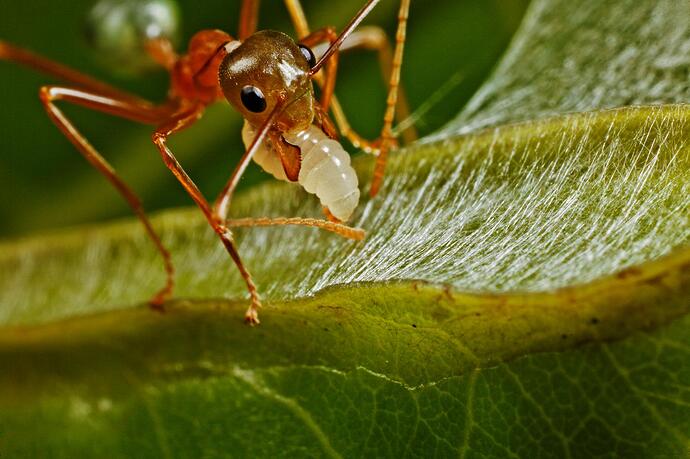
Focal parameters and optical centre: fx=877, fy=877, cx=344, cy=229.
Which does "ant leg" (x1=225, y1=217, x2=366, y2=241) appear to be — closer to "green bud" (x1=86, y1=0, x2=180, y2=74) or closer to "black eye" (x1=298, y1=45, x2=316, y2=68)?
"black eye" (x1=298, y1=45, x2=316, y2=68)

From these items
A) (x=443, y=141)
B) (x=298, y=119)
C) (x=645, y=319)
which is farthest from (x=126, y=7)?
(x=645, y=319)

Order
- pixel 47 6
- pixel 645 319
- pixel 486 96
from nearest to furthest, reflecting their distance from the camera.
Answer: pixel 645 319
pixel 486 96
pixel 47 6

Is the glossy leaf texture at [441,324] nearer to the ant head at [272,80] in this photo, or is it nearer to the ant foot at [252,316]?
Result: the ant foot at [252,316]

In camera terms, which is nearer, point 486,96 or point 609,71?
point 609,71

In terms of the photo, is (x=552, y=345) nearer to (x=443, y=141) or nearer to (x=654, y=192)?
(x=654, y=192)

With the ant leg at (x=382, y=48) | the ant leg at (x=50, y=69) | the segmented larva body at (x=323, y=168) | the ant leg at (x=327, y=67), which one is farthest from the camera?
the ant leg at (x=50, y=69)

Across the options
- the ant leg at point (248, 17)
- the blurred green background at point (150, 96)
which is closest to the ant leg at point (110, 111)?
the blurred green background at point (150, 96)

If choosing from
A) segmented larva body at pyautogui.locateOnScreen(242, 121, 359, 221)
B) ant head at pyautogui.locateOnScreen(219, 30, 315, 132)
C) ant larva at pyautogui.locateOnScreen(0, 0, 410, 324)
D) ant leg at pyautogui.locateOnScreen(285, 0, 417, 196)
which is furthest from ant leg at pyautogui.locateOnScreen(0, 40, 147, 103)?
segmented larva body at pyautogui.locateOnScreen(242, 121, 359, 221)

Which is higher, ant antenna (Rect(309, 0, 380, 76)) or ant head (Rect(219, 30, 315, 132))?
ant antenna (Rect(309, 0, 380, 76))
